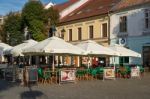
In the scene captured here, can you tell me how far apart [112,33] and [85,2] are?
1258cm

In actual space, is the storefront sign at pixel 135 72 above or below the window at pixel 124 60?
Answer: below

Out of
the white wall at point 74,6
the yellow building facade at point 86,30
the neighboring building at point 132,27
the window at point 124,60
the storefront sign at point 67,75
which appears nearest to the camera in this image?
the storefront sign at point 67,75

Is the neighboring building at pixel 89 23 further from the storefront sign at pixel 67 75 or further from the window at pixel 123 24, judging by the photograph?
the storefront sign at pixel 67 75

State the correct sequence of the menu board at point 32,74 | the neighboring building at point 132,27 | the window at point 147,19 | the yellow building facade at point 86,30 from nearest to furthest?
the menu board at point 32,74 < the window at point 147,19 < the neighboring building at point 132,27 < the yellow building facade at point 86,30

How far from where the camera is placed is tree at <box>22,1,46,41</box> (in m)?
43.5

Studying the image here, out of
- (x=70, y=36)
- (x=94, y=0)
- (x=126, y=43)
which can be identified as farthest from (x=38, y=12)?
(x=126, y=43)

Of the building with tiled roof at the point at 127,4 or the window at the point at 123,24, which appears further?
the window at the point at 123,24

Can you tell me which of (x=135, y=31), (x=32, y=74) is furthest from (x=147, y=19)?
(x=32, y=74)

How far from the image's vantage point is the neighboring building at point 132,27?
3409cm

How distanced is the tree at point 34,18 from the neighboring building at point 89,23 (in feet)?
9.43

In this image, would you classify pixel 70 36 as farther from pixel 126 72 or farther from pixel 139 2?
pixel 126 72

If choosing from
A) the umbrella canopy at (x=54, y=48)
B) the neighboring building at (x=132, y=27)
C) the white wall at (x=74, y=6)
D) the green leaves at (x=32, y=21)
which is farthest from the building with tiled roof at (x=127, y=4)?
the umbrella canopy at (x=54, y=48)

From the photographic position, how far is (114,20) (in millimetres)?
37969

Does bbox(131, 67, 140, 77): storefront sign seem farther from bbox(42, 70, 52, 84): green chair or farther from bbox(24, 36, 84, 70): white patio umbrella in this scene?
bbox(42, 70, 52, 84): green chair
